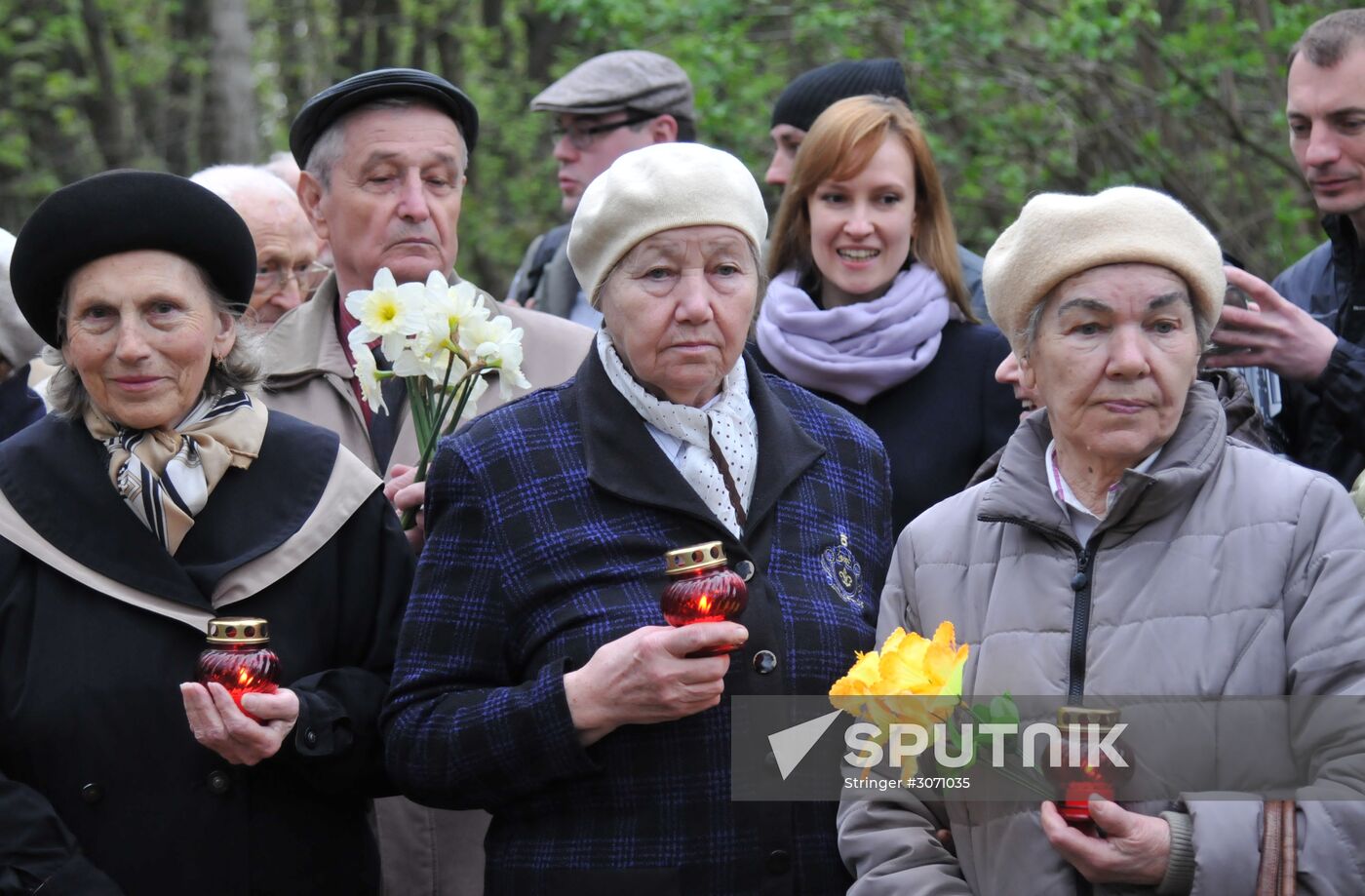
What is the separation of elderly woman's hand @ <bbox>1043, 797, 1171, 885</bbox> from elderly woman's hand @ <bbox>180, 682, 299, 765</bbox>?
144 cm

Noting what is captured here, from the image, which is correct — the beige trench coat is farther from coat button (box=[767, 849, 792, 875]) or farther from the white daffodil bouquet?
coat button (box=[767, 849, 792, 875])

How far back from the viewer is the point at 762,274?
378 cm

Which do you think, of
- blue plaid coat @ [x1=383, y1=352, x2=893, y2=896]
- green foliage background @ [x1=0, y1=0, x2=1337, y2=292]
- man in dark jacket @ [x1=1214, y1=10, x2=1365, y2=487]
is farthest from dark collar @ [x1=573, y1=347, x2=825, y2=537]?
green foliage background @ [x1=0, y1=0, x2=1337, y2=292]

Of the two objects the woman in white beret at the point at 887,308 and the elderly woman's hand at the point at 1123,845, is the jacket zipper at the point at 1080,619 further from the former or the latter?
the woman in white beret at the point at 887,308

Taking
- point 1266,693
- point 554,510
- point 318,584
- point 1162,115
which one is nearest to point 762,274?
point 554,510

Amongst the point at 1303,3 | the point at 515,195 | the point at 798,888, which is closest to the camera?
the point at 798,888

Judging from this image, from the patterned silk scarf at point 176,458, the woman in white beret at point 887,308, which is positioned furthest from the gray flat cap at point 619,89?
the patterned silk scarf at point 176,458

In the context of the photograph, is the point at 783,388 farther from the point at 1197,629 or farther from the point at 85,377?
the point at 85,377

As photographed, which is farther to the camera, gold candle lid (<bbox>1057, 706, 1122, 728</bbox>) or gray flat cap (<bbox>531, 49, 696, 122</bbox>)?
gray flat cap (<bbox>531, 49, 696, 122</bbox>)

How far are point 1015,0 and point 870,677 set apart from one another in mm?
7324

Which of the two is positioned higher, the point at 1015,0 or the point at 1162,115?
the point at 1015,0

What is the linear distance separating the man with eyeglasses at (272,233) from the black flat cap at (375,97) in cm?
100

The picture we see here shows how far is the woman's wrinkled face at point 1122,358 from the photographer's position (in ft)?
10.5

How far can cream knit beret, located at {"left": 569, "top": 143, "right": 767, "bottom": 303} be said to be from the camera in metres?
3.52
